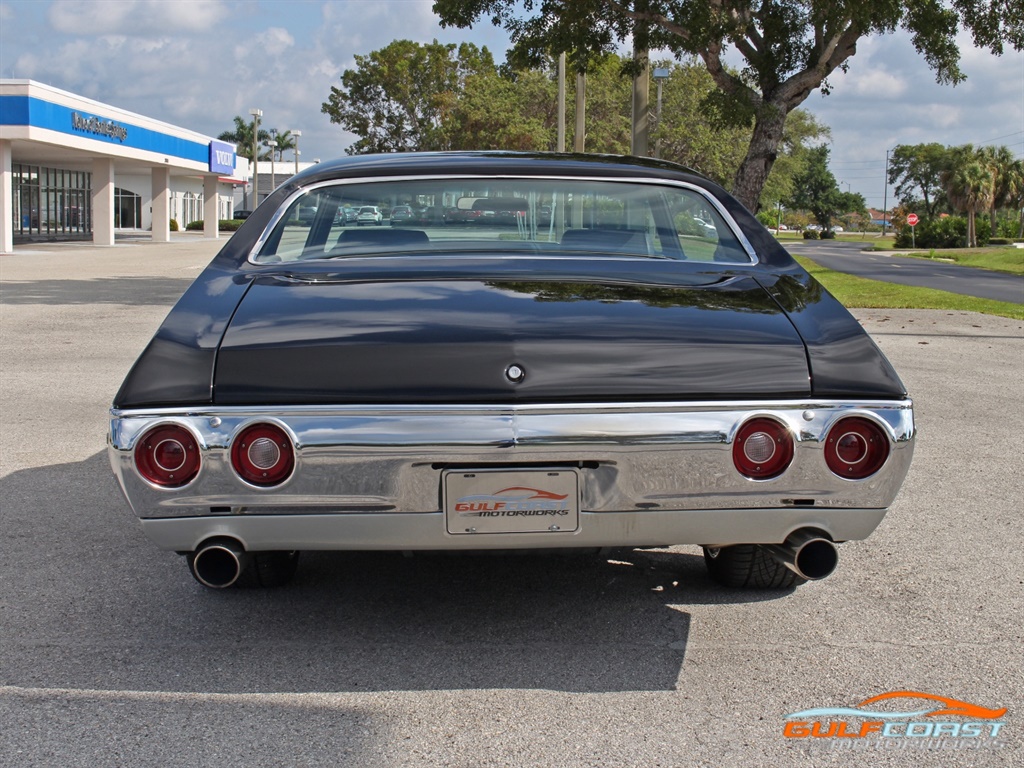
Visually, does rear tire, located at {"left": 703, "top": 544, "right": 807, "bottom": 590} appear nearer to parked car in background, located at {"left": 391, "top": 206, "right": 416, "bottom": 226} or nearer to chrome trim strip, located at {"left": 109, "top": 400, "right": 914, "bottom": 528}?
chrome trim strip, located at {"left": 109, "top": 400, "right": 914, "bottom": 528}

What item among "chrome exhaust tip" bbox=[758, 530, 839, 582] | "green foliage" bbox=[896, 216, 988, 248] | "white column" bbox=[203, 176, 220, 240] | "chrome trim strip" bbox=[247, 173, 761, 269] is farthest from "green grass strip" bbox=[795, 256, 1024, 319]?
"green foliage" bbox=[896, 216, 988, 248]

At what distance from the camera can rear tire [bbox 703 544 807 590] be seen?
3.86m

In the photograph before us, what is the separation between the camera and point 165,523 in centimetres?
303

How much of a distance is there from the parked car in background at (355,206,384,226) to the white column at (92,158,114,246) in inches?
1536

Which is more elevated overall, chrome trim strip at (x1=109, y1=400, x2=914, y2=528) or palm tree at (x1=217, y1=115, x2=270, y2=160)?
palm tree at (x1=217, y1=115, x2=270, y2=160)

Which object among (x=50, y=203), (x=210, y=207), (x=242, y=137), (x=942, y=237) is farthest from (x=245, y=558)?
(x=242, y=137)

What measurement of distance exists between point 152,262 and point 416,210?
26104 millimetres

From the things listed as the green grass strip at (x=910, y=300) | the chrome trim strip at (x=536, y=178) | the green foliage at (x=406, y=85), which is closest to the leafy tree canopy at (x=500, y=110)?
the green foliage at (x=406, y=85)

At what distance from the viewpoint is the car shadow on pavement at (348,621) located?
3234 millimetres

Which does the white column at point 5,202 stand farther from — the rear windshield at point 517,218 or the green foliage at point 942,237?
the green foliage at point 942,237

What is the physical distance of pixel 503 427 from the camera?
9.52 ft

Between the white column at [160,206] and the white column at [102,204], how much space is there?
464 cm

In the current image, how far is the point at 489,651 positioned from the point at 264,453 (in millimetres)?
972

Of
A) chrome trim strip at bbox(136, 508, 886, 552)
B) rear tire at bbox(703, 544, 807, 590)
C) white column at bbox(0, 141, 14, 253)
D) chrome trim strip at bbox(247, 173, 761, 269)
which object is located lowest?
rear tire at bbox(703, 544, 807, 590)
